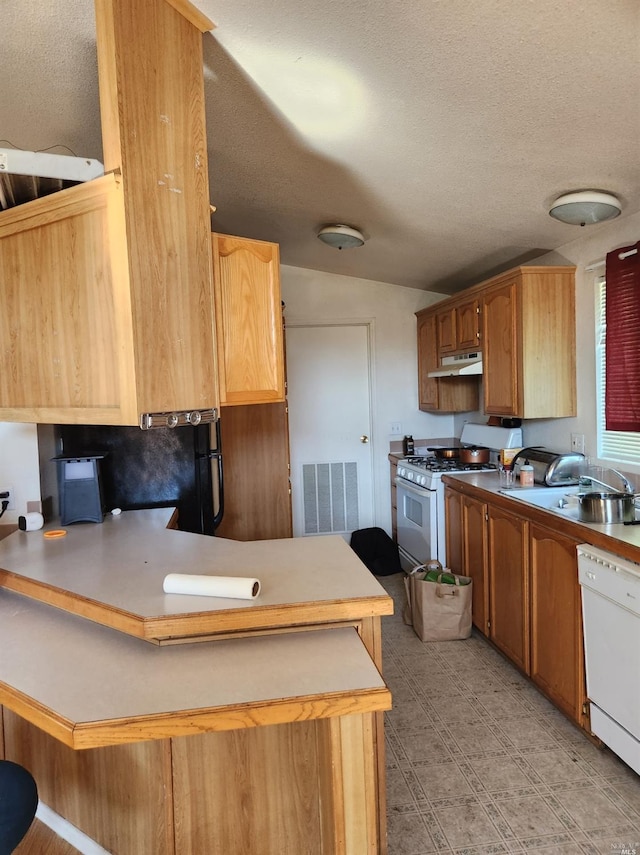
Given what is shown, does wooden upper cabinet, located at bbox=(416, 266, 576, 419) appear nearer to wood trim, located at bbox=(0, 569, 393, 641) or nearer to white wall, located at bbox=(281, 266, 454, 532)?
white wall, located at bbox=(281, 266, 454, 532)

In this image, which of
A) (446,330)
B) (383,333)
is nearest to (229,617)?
(446,330)

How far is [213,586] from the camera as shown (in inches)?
56.7

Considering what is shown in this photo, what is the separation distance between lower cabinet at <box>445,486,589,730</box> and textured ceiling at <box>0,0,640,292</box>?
A: 1.50 metres

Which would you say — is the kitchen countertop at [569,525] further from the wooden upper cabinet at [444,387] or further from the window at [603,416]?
the wooden upper cabinet at [444,387]

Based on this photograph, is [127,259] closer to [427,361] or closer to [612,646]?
[612,646]

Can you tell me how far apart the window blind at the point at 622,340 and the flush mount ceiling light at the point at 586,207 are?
0.72 ft

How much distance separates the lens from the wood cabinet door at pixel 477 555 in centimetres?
289

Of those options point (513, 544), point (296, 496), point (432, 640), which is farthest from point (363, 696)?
point (296, 496)

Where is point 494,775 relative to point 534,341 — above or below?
below

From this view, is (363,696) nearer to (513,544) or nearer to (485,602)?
(513,544)

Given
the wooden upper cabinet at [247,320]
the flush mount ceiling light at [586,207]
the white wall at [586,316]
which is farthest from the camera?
the white wall at [586,316]

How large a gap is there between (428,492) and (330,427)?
1344 millimetres

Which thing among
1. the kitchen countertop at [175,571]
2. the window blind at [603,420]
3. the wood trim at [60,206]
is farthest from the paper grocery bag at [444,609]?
the wood trim at [60,206]

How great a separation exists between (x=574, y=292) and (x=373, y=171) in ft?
4.55
